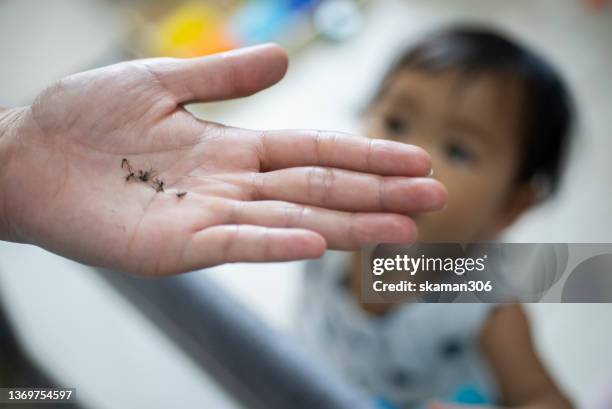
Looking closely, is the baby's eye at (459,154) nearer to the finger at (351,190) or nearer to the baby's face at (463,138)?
the baby's face at (463,138)

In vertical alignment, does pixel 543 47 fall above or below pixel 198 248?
above

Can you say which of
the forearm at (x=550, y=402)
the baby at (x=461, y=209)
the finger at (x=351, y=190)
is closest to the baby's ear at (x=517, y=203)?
the baby at (x=461, y=209)

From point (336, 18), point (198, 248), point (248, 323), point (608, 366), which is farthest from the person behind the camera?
point (336, 18)

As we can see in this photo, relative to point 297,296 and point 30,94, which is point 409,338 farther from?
point 30,94

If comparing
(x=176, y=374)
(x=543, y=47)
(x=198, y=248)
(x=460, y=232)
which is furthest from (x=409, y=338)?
(x=543, y=47)

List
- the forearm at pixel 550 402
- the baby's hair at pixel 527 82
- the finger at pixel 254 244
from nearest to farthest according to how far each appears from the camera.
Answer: the finger at pixel 254 244
the forearm at pixel 550 402
the baby's hair at pixel 527 82

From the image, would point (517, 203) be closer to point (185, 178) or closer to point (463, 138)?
point (463, 138)

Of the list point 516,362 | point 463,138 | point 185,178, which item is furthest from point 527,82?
point 185,178

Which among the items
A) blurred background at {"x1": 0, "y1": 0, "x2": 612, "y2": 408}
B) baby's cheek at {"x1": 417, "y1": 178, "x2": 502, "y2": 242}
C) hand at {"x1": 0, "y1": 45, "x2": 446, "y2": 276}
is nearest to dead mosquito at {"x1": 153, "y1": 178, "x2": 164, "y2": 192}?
hand at {"x1": 0, "y1": 45, "x2": 446, "y2": 276}
